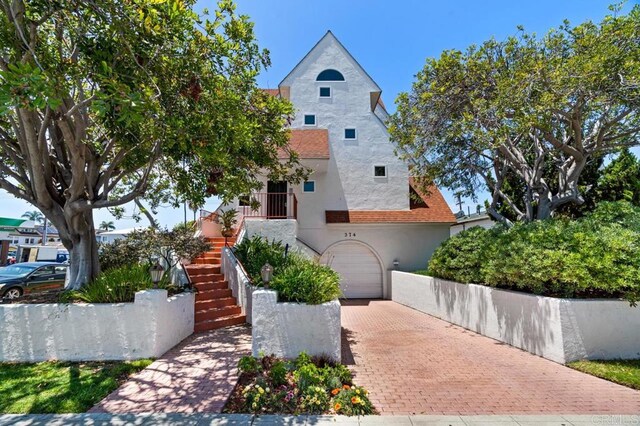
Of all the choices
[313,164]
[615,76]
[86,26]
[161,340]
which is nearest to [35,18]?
[86,26]

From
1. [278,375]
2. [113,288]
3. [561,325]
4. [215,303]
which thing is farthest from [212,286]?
[561,325]

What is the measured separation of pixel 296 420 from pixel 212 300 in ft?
19.7

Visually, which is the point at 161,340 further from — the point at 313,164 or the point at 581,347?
the point at 313,164

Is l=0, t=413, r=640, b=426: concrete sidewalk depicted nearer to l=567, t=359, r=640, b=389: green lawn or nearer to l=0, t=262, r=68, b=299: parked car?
l=567, t=359, r=640, b=389: green lawn

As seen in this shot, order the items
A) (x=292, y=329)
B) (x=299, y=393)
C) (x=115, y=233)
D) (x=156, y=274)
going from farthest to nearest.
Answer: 1. (x=115, y=233)
2. (x=156, y=274)
3. (x=292, y=329)
4. (x=299, y=393)

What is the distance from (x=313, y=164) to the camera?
48.4ft

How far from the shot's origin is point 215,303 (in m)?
9.38

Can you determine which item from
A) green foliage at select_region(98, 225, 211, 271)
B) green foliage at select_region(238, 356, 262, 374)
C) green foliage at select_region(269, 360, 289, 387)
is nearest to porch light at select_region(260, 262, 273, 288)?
green foliage at select_region(238, 356, 262, 374)

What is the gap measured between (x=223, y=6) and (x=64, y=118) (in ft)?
14.2

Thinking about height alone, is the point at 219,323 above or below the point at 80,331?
below

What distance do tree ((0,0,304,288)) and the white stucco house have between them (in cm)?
667

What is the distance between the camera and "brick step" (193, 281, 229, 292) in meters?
9.64

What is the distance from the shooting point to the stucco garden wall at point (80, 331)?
6270 millimetres

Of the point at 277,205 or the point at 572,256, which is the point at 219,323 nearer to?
the point at 277,205
